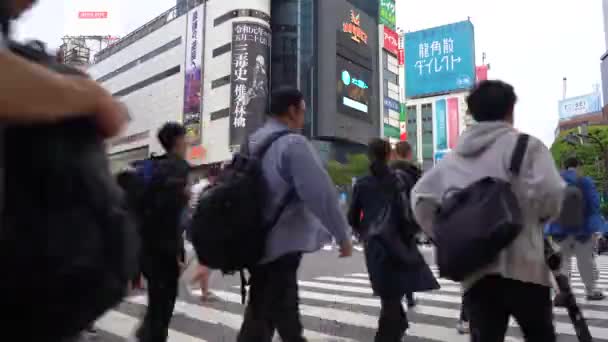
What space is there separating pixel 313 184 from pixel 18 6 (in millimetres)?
1650

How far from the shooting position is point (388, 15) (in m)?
64.8

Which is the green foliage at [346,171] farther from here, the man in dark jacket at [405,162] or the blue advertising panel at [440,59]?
the man in dark jacket at [405,162]

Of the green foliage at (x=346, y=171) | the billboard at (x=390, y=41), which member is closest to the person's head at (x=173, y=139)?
the green foliage at (x=346, y=171)

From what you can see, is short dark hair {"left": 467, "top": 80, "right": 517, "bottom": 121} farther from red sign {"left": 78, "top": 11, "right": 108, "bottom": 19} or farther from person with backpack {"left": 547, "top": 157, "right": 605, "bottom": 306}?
red sign {"left": 78, "top": 11, "right": 108, "bottom": 19}

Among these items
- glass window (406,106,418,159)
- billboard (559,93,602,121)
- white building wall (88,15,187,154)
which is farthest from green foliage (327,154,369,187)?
billboard (559,93,602,121)

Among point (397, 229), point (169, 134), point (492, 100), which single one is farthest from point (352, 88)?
point (492, 100)

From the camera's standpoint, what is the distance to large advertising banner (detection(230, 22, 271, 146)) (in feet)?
146

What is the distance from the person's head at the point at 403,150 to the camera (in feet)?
15.1

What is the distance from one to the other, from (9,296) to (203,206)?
59.1 inches

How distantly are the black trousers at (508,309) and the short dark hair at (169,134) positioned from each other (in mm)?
2113

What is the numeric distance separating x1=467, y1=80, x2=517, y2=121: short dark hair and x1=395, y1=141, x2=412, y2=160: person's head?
225 centimetres

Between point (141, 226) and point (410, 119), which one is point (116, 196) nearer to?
point (141, 226)

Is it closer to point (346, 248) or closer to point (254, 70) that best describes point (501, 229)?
point (346, 248)

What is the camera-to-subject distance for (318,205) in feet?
8.37
